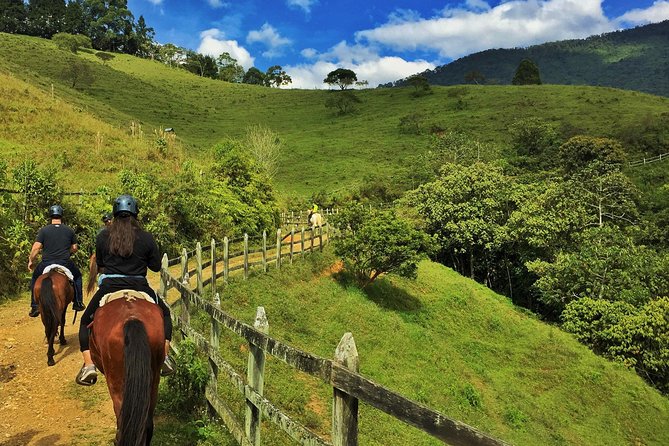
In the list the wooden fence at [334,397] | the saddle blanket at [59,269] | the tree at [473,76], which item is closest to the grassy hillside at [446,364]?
the wooden fence at [334,397]

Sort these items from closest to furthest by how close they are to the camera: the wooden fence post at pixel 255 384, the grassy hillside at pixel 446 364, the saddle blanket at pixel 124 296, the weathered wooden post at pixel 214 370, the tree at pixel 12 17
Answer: the saddle blanket at pixel 124 296 < the wooden fence post at pixel 255 384 < the weathered wooden post at pixel 214 370 < the grassy hillside at pixel 446 364 < the tree at pixel 12 17

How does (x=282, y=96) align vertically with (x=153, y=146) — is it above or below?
above

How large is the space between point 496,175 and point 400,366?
26.0m

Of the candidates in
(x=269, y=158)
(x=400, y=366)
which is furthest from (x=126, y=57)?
(x=400, y=366)

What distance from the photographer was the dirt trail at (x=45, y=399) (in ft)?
17.6

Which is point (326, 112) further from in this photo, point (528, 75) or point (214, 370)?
point (214, 370)

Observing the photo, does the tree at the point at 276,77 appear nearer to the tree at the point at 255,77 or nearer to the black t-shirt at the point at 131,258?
the tree at the point at 255,77

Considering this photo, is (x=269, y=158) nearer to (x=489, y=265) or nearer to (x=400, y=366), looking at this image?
(x=489, y=265)

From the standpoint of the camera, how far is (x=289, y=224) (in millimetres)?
33188

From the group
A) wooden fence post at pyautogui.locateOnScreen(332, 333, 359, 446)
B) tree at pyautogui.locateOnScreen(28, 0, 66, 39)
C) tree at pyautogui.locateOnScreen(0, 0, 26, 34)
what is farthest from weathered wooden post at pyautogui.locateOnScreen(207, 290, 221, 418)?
tree at pyautogui.locateOnScreen(28, 0, 66, 39)

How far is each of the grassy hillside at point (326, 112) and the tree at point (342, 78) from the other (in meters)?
11.4

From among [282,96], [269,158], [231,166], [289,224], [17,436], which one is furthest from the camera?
[282,96]

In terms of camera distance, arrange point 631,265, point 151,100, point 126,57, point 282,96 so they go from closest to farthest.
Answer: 1. point 631,265
2. point 151,100
3. point 282,96
4. point 126,57

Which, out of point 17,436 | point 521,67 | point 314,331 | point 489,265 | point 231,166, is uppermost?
point 521,67
